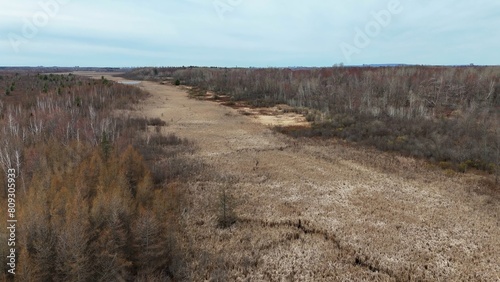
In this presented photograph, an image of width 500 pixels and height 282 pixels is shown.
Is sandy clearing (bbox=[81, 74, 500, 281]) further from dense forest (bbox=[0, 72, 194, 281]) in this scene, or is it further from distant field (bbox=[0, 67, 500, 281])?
dense forest (bbox=[0, 72, 194, 281])

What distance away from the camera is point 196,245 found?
6.36 meters

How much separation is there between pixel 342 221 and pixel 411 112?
48.0 feet

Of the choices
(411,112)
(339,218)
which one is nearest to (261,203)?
(339,218)

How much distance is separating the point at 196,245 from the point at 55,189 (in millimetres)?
2785

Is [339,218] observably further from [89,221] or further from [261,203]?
[89,221]

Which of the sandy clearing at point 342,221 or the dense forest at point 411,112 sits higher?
the dense forest at point 411,112

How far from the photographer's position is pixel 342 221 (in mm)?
7434

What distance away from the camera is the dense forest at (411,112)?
42.6ft

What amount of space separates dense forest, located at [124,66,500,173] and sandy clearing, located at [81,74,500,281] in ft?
7.00

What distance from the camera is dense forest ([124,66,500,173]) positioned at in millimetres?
12977

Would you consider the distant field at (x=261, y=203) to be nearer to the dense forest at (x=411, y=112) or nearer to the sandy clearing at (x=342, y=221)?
the sandy clearing at (x=342, y=221)

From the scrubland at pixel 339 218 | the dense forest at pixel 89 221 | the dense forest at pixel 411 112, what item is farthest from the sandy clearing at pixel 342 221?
the dense forest at pixel 411 112

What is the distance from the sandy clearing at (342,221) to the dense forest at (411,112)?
83.9 inches

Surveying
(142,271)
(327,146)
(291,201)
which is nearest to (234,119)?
(327,146)
